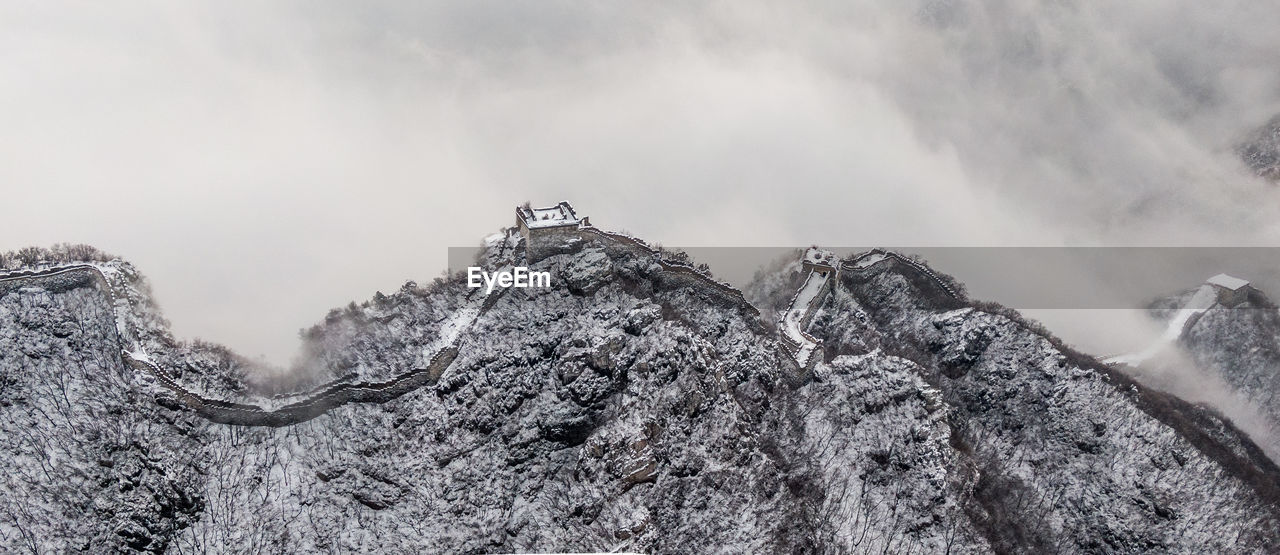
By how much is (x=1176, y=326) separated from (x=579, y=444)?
103935 mm

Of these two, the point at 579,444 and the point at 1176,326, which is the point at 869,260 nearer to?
the point at 579,444

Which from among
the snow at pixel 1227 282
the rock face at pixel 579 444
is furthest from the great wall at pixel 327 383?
the snow at pixel 1227 282

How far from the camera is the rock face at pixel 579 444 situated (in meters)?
80.6

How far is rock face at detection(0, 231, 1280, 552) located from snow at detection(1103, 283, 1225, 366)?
29268mm

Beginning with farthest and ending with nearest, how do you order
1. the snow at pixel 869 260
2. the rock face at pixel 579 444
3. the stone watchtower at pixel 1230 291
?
the stone watchtower at pixel 1230 291
the snow at pixel 869 260
the rock face at pixel 579 444

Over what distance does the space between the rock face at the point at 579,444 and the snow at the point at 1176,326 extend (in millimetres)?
29268

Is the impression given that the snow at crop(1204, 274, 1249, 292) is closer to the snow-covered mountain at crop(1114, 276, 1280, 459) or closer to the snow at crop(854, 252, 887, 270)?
the snow-covered mountain at crop(1114, 276, 1280, 459)

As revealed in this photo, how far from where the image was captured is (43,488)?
76375mm

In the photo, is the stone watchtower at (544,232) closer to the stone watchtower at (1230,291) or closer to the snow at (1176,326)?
the snow at (1176,326)

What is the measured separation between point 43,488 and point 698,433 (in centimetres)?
5745

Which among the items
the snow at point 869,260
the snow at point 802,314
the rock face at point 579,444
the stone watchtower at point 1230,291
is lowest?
the rock face at point 579,444

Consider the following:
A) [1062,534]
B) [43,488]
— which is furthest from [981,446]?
[43,488]

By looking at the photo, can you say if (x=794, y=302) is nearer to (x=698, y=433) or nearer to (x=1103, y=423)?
(x=698, y=433)

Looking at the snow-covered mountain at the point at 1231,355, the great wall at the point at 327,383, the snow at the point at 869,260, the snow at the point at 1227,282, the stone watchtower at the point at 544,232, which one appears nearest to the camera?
the great wall at the point at 327,383
